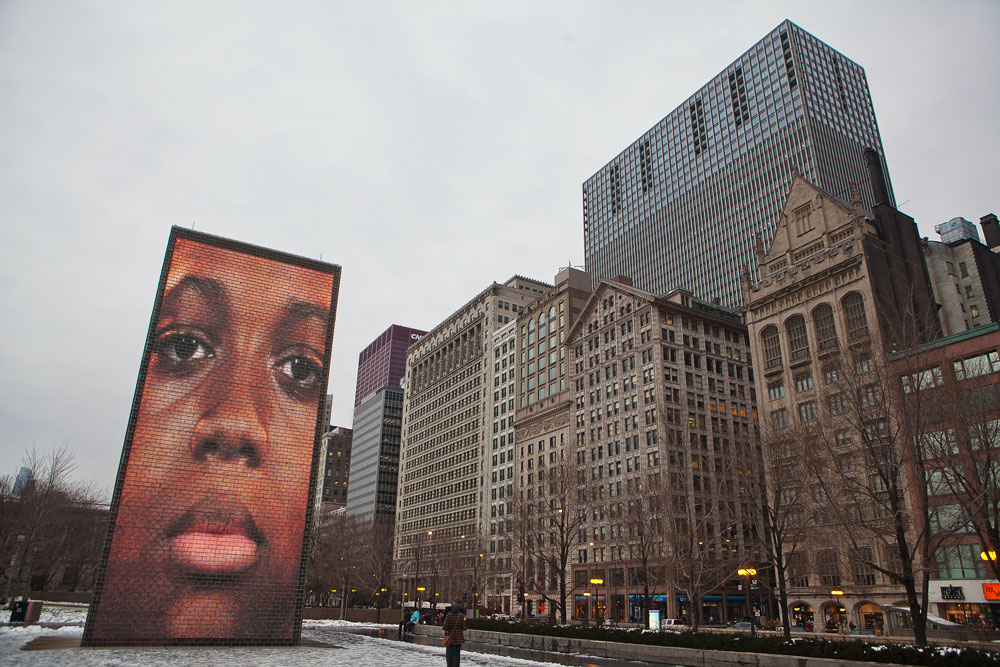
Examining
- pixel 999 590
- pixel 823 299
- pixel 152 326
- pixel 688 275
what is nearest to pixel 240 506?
pixel 152 326

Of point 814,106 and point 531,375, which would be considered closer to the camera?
point 531,375

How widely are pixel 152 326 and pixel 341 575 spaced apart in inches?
3185

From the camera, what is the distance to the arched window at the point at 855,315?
202 feet

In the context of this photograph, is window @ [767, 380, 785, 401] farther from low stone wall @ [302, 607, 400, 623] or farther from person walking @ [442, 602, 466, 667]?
person walking @ [442, 602, 466, 667]

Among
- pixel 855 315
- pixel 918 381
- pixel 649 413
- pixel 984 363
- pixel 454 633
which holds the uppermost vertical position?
pixel 855 315

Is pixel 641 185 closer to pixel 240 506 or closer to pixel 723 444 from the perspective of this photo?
pixel 723 444

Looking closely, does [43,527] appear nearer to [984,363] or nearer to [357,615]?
[357,615]

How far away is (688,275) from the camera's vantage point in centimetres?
17025

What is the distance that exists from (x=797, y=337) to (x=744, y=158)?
4354 inches

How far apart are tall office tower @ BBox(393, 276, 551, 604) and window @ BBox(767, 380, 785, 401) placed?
50.0 meters

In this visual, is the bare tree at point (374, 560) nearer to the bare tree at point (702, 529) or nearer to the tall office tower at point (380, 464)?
the bare tree at point (702, 529)

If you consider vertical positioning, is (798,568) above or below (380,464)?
below

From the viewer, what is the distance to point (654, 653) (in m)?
28.1

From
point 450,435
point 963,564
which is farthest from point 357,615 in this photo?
point 963,564
